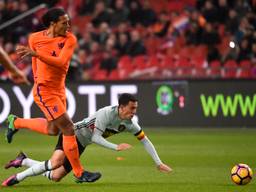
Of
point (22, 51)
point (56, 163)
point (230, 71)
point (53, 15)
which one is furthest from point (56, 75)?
point (230, 71)

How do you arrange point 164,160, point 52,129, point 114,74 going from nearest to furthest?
point 52,129 < point 164,160 < point 114,74

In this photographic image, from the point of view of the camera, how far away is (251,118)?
16.9 m

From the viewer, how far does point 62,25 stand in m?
8.96

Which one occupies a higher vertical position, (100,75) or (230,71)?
(230,71)

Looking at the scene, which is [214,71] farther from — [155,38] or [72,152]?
[72,152]

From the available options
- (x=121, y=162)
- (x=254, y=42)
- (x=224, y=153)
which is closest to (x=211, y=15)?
(x=254, y=42)

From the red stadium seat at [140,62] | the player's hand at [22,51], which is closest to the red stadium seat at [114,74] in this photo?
the red stadium seat at [140,62]

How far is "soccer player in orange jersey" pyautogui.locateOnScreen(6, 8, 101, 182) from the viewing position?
884cm

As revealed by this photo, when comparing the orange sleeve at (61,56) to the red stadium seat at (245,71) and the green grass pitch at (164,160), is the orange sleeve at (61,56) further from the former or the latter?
the red stadium seat at (245,71)

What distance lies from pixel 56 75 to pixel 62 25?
0.62 metres

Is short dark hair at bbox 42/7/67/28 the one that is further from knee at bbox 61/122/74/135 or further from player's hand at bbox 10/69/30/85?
player's hand at bbox 10/69/30/85

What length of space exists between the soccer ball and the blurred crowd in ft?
27.4

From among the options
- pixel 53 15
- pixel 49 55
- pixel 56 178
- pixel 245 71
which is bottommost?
pixel 56 178

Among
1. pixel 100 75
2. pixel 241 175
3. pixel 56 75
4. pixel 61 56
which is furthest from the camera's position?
pixel 100 75
